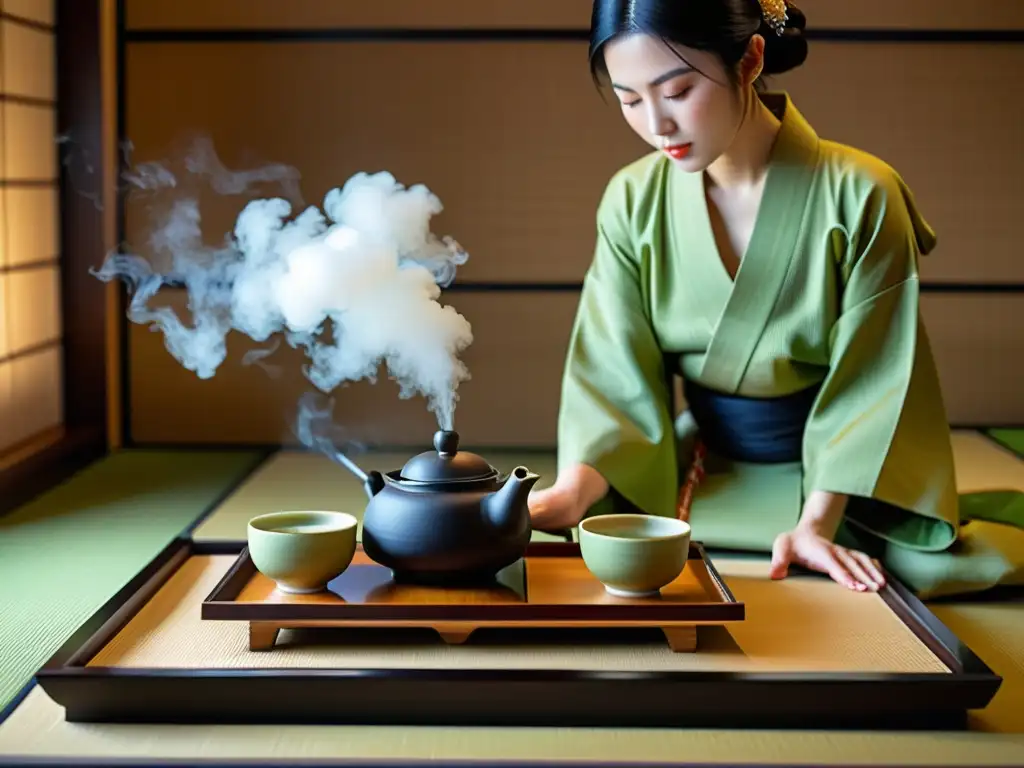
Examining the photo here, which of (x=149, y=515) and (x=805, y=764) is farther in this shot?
(x=149, y=515)

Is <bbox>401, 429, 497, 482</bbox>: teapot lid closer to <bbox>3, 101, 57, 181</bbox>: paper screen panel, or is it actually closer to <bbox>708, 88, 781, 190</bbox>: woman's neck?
<bbox>708, 88, 781, 190</bbox>: woman's neck

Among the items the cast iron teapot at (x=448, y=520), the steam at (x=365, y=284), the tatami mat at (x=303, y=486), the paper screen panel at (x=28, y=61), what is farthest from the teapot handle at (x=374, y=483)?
the paper screen panel at (x=28, y=61)

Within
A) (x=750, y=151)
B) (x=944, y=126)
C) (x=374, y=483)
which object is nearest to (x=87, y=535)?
(x=374, y=483)

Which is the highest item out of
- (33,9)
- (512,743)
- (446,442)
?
(33,9)

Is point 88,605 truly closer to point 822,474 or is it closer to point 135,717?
point 135,717

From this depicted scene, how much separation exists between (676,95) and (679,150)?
119 millimetres

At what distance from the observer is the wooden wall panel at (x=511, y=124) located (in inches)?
165

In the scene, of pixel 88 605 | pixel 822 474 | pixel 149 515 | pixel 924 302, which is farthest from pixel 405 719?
pixel 924 302

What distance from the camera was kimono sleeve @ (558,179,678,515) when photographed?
2.61 meters

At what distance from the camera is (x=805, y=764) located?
1.59 meters

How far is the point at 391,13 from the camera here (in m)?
4.17

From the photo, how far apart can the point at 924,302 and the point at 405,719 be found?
314cm

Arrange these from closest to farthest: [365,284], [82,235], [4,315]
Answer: [365,284]
[4,315]
[82,235]

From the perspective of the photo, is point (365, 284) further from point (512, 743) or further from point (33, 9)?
point (33, 9)
